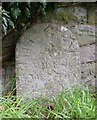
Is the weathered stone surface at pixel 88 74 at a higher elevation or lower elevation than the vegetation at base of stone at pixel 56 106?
higher

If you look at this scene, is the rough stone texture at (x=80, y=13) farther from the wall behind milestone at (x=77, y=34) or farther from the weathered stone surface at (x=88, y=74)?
the weathered stone surface at (x=88, y=74)

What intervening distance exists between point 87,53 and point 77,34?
0.17m

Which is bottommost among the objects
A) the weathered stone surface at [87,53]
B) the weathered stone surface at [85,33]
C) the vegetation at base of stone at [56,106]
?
the vegetation at base of stone at [56,106]

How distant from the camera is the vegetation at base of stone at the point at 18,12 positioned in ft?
6.98

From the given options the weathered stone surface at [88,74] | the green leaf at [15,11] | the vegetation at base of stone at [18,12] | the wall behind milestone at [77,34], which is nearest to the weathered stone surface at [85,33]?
the wall behind milestone at [77,34]

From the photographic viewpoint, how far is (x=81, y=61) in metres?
2.40

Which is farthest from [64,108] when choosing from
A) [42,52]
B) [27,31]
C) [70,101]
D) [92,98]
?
[27,31]

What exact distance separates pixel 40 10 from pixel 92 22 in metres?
0.46

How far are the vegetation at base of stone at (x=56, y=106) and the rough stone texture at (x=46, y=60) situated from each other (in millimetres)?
110

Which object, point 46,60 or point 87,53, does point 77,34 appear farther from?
point 46,60

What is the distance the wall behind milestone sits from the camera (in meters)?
2.34

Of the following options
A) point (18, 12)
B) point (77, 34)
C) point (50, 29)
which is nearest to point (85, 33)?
point (77, 34)

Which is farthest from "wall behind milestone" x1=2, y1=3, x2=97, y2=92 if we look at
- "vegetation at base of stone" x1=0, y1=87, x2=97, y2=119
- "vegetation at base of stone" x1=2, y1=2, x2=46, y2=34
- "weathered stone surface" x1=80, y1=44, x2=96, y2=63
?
"vegetation at base of stone" x1=0, y1=87, x2=97, y2=119

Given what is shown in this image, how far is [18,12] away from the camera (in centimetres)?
214
